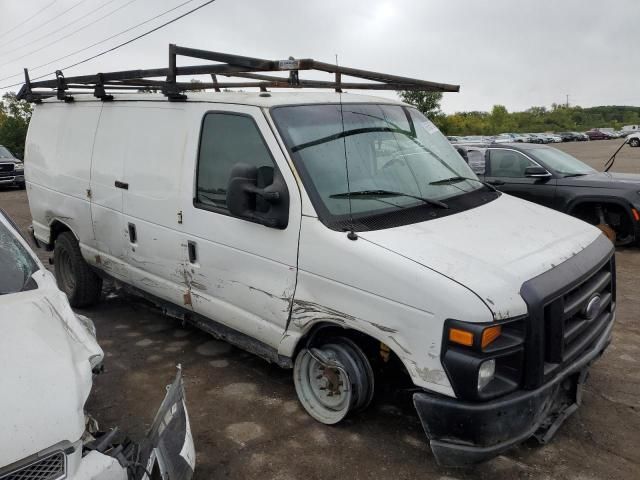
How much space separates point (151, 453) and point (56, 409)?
1.56 feet

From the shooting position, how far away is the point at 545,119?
367 feet

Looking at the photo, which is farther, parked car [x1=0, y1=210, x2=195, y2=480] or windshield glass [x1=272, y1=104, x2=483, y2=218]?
windshield glass [x1=272, y1=104, x2=483, y2=218]

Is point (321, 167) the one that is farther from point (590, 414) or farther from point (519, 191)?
point (519, 191)

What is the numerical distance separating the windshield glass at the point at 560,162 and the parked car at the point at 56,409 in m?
7.54

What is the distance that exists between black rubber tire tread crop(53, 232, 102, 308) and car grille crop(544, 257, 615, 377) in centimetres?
453

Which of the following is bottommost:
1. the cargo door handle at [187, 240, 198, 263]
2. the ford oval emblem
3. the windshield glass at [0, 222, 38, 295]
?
the ford oval emblem

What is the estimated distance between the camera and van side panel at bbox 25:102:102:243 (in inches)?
199

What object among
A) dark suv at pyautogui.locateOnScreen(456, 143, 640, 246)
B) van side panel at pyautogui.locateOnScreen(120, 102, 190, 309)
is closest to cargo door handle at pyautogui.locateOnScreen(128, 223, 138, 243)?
van side panel at pyautogui.locateOnScreen(120, 102, 190, 309)

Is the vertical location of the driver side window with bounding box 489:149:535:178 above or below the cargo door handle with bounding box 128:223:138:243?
above

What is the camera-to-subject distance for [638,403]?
365 centimetres

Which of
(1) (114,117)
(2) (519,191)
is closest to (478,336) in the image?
(1) (114,117)

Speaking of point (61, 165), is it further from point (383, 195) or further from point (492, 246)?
point (492, 246)

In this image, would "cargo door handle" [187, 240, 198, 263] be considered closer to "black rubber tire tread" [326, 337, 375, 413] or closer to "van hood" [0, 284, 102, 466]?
"van hood" [0, 284, 102, 466]

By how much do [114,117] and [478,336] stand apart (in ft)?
12.3
